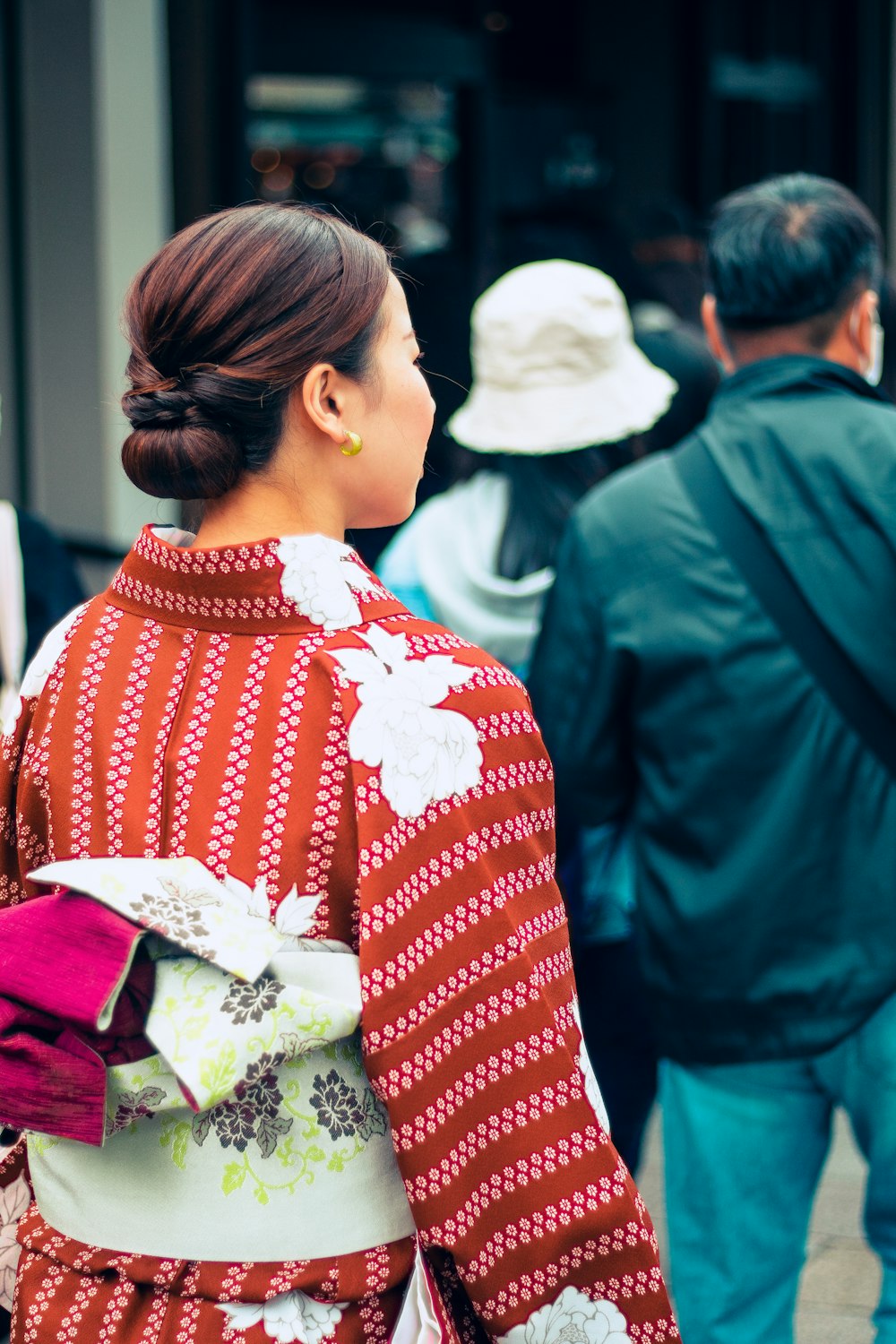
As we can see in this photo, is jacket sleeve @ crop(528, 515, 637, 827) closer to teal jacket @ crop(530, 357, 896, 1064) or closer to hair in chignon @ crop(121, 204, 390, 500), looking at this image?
teal jacket @ crop(530, 357, 896, 1064)

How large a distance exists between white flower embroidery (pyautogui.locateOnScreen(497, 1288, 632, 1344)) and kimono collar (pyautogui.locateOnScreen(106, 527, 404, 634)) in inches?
24.2

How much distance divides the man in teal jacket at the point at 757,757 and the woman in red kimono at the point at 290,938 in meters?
0.90

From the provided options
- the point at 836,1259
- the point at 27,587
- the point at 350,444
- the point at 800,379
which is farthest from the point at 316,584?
the point at 836,1259

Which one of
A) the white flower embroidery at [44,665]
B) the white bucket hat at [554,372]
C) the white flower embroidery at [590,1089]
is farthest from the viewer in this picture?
the white bucket hat at [554,372]

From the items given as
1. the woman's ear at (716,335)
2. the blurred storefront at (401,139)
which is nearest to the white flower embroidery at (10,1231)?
the blurred storefront at (401,139)

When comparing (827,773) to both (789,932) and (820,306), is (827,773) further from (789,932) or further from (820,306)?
(820,306)

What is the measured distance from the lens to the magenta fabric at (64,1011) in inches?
52.7

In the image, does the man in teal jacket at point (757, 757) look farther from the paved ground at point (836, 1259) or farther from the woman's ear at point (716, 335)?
the paved ground at point (836, 1259)

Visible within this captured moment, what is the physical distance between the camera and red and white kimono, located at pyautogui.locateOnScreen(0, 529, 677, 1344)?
1.37m

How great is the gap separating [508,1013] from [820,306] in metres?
1.47

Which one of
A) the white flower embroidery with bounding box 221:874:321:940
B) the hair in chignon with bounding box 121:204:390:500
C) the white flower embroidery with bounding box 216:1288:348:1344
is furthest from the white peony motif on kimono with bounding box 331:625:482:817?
the white flower embroidery with bounding box 216:1288:348:1344

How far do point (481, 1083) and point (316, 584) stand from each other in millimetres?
455

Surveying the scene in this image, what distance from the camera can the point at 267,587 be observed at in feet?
4.75

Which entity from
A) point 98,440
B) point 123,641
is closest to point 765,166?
point 98,440
